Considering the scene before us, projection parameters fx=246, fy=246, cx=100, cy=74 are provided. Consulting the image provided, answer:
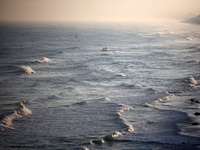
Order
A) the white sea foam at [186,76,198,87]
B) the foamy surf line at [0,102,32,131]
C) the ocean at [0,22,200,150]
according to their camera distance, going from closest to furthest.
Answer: the ocean at [0,22,200,150], the foamy surf line at [0,102,32,131], the white sea foam at [186,76,198,87]

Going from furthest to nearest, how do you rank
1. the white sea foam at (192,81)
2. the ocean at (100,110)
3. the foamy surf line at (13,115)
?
the white sea foam at (192,81) < the foamy surf line at (13,115) < the ocean at (100,110)

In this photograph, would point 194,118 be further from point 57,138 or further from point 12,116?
point 12,116

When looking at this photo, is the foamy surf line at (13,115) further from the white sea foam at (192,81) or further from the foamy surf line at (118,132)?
the white sea foam at (192,81)

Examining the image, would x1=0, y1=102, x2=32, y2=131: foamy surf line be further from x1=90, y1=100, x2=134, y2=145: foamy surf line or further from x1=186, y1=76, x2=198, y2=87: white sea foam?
x1=186, y1=76, x2=198, y2=87: white sea foam

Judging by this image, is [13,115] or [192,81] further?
[192,81]

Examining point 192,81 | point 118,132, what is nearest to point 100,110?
point 118,132

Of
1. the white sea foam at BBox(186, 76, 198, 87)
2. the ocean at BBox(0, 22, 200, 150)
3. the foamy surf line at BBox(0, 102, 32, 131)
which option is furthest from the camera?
the white sea foam at BBox(186, 76, 198, 87)

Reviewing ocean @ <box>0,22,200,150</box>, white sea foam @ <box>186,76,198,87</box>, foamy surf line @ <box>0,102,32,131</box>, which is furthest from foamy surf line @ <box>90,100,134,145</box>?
white sea foam @ <box>186,76,198,87</box>

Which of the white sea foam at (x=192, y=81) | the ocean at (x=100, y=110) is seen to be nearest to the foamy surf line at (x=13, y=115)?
the ocean at (x=100, y=110)

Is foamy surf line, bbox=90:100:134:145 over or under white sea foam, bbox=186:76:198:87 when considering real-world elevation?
under

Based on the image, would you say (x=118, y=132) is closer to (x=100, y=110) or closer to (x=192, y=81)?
(x=100, y=110)
